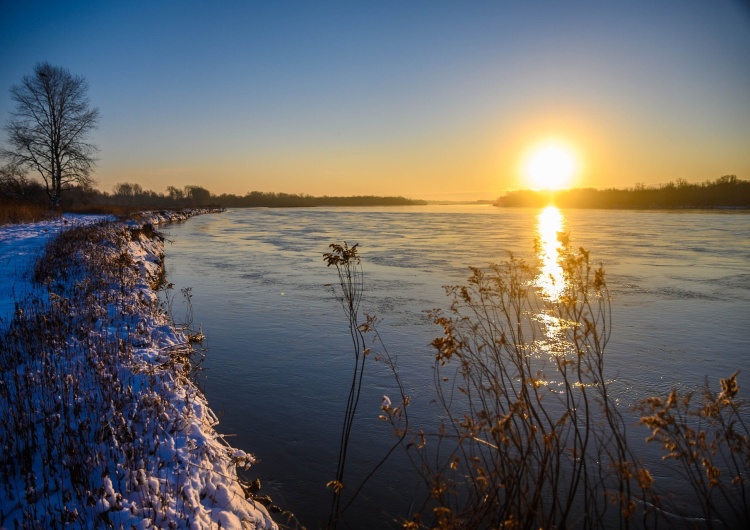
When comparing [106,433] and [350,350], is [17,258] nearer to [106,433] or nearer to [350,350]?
[350,350]

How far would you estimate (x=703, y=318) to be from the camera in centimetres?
985

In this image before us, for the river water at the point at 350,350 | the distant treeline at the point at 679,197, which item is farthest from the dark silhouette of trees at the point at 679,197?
the river water at the point at 350,350

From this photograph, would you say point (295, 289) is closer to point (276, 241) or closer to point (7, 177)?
point (276, 241)

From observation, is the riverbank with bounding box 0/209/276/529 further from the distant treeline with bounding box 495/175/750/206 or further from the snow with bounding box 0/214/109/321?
the distant treeline with bounding box 495/175/750/206

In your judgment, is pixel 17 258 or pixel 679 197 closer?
pixel 17 258

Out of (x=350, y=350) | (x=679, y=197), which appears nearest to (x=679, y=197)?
(x=679, y=197)

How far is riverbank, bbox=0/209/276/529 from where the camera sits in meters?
3.33

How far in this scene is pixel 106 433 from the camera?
418 centimetres

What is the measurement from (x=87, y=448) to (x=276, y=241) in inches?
1008

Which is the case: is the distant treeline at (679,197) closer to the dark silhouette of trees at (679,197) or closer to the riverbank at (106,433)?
the dark silhouette of trees at (679,197)

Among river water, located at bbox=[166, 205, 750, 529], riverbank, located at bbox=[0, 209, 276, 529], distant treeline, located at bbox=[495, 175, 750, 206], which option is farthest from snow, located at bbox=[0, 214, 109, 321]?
distant treeline, located at bbox=[495, 175, 750, 206]

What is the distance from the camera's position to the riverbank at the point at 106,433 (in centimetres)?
333

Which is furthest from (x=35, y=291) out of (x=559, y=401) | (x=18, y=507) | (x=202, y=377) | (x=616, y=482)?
(x=616, y=482)

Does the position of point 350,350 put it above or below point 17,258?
below
